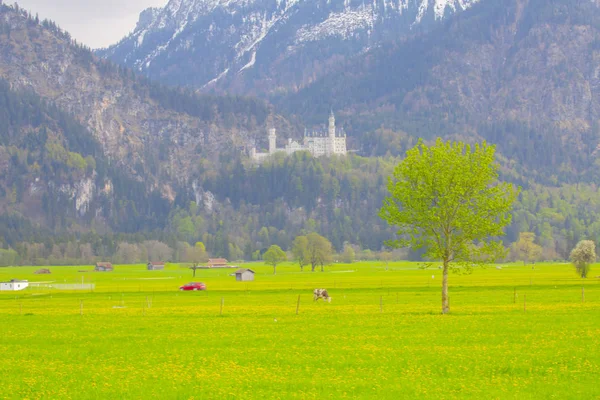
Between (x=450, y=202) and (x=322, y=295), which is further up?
(x=450, y=202)

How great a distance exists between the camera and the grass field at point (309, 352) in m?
41.5

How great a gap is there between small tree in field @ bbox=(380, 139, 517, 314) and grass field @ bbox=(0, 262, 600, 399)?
4904 millimetres

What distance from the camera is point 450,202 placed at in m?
75.1

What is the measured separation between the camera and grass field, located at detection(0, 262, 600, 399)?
136 feet

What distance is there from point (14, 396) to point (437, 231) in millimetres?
45275

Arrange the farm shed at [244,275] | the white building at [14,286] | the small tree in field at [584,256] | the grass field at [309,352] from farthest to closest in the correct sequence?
the farm shed at [244,275]
the white building at [14,286]
the small tree in field at [584,256]
the grass field at [309,352]

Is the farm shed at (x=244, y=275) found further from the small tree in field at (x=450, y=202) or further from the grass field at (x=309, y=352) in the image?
the small tree in field at (x=450, y=202)

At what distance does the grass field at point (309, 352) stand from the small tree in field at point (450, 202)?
4904 mm

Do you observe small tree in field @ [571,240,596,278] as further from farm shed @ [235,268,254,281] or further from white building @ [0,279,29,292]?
white building @ [0,279,29,292]

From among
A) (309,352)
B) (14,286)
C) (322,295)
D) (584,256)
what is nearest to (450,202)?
(322,295)

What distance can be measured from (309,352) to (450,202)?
86.9ft

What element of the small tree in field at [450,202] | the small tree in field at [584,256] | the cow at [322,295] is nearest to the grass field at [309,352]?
the small tree in field at [450,202]

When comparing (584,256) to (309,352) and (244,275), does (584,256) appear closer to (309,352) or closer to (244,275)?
(244,275)

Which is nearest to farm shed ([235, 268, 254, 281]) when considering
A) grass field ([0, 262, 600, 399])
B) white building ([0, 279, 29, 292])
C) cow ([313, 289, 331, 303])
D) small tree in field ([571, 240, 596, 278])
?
white building ([0, 279, 29, 292])
